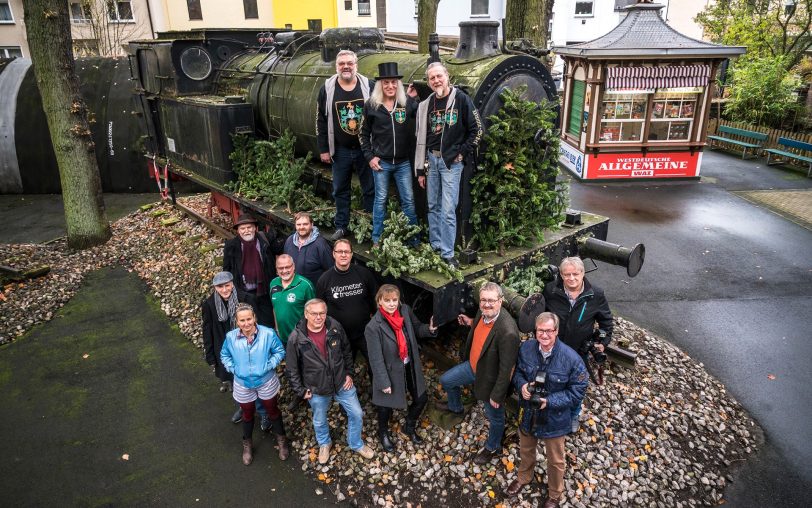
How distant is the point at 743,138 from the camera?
1828cm

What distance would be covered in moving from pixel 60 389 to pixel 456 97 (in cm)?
519

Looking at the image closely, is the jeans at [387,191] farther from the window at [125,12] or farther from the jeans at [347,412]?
the window at [125,12]

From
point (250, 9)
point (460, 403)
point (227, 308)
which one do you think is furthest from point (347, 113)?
point (250, 9)

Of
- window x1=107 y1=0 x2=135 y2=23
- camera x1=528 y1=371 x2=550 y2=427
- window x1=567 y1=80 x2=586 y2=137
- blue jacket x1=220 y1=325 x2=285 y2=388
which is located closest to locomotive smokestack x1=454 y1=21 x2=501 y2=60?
camera x1=528 y1=371 x2=550 y2=427

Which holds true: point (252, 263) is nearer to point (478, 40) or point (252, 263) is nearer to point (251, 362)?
point (251, 362)

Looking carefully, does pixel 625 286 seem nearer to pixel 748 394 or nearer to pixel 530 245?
pixel 748 394

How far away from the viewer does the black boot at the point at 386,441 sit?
468cm

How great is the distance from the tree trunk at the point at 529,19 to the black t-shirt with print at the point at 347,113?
4659 mm

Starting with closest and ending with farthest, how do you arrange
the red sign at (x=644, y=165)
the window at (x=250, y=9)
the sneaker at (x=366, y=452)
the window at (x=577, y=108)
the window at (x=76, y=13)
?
the sneaker at (x=366, y=452)
the red sign at (x=644, y=165)
the window at (x=577, y=108)
the window at (x=76, y=13)
the window at (x=250, y=9)

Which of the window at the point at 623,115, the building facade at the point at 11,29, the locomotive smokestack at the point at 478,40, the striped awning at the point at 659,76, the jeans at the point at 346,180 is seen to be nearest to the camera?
the locomotive smokestack at the point at 478,40

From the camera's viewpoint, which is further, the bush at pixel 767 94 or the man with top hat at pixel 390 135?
the bush at pixel 767 94

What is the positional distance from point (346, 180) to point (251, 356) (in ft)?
7.40

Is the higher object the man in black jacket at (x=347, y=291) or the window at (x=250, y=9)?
the window at (x=250, y=9)

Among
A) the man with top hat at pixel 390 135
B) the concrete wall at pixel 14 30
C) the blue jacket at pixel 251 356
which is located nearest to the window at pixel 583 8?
the man with top hat at pixel 390 135
